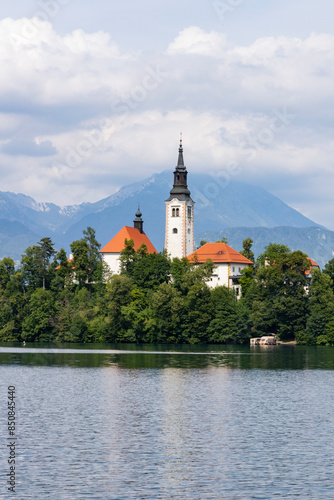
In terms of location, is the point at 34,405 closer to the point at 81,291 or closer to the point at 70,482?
the point at 70,482

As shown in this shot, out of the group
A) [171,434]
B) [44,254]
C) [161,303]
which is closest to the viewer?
[171,434]

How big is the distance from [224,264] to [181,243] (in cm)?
1303

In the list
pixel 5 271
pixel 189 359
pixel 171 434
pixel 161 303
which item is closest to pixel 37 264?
pixel 5 271

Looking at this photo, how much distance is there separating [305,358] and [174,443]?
54531 millimetres

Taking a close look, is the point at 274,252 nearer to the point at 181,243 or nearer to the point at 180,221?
the point at 181,243

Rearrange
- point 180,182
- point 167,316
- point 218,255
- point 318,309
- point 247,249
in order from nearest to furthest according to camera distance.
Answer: point 318,309 → point 167,316 → point 218,255 → point 180,182 → point 247,249

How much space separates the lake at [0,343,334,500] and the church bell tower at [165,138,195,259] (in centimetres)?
9168

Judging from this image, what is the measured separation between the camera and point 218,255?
151 meters

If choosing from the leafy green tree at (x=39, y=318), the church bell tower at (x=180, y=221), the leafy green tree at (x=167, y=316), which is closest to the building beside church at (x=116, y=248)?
the church bell tower at (x=180, y=221)

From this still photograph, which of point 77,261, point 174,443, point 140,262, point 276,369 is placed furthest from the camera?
point 77,261

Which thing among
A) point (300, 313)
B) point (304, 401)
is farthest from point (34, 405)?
point (300, 313)

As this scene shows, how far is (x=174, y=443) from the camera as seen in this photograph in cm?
3397

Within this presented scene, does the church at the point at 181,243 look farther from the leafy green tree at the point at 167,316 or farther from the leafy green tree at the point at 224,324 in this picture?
the leafy green tree at the point at 224,324

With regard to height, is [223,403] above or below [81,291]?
below
